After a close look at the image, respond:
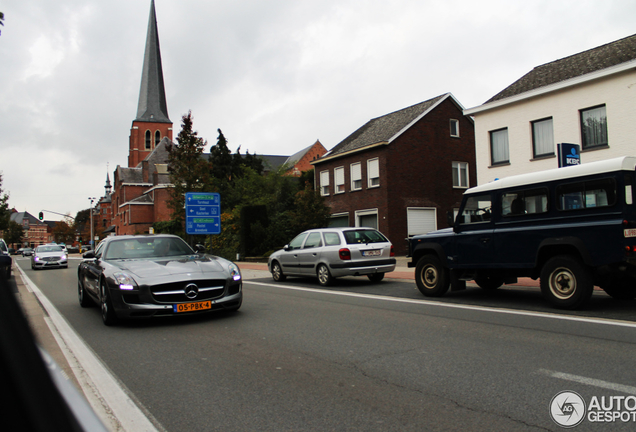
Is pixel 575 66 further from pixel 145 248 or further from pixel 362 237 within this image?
pixel 145 248

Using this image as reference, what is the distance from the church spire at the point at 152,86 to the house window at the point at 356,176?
58.0 m

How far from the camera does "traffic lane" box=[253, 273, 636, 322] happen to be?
814 cm

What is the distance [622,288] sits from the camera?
8.98m

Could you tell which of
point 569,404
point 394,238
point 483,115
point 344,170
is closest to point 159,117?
point 344,170

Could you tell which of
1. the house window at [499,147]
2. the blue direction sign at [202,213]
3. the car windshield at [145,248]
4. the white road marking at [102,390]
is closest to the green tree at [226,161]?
the blue direction sign at [202,213]

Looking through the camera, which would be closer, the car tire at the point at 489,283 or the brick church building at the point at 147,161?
the car tire at the point at 489,283

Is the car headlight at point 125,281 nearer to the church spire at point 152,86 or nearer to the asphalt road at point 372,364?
the asphalt road at point 372,364

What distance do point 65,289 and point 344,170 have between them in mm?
19820

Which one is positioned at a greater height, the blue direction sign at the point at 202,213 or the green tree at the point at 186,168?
the green tree at the point at 186,168

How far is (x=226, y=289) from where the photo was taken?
8109 millimetres

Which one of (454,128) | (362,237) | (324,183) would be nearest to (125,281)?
(362,237)

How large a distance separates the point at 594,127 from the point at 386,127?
14.6 metres

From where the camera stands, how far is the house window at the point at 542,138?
1995 centimetres

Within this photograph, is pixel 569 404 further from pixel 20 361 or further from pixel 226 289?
pixel 226 289
